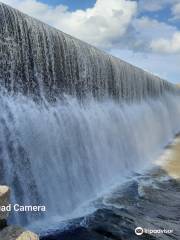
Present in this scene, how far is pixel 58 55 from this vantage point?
15047mm

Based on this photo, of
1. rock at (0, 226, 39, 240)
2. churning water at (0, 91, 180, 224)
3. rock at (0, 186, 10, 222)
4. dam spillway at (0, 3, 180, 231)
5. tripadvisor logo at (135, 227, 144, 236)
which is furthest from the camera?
dam spillway at (0, 3, 180, 231)

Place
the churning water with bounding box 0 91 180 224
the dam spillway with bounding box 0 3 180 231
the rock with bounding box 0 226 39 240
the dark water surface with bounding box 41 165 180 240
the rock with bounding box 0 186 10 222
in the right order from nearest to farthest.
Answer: the rock with bounding box 0 226 39 240 < the rock with bounding box 0 186 10 222 < the dark water surface with bounding box 41 165 180 240 < the churning water with bounding box 0 91 180 224 < the dam spillway with bounding box 0 3 180 231

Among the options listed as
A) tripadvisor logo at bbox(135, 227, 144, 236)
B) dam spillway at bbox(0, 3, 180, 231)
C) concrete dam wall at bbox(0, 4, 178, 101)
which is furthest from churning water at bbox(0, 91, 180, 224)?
tripadvisor logo at bbox(135, 227, 144, 236)

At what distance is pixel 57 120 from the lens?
13516mm

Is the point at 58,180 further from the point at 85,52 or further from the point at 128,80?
the point at 128,80

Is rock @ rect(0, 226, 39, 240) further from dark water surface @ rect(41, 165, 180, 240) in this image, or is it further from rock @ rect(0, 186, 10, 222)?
dark water surface @ rect(41, 165, 180, 240)

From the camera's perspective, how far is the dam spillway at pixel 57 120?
10688mm

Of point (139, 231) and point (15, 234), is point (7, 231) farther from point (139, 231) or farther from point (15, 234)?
point (139, 231)

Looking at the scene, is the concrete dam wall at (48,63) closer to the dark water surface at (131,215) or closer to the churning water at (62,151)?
the churning water at (62,151)

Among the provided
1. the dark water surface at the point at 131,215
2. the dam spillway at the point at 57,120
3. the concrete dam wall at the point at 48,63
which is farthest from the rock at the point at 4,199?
the concrete dam wall at the point at 48,63

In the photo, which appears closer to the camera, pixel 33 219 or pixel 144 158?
pixel 33 219

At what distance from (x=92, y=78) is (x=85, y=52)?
1316 mm

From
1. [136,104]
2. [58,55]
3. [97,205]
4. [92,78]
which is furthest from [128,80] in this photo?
[97,205]

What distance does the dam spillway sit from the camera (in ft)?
35.1
